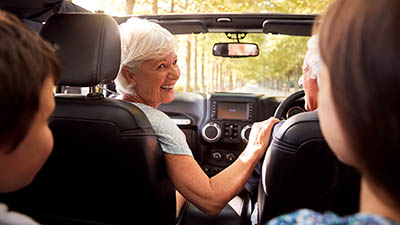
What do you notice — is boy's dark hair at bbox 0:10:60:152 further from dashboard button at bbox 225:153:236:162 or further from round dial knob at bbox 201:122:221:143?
dashboard button at bbox 225:153:236:162

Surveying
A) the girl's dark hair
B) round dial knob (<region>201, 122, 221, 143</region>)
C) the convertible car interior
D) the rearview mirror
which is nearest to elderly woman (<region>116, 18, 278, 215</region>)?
the convertible car interior

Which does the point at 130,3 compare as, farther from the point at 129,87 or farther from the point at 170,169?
the point at 170,169

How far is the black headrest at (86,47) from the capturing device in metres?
1.82

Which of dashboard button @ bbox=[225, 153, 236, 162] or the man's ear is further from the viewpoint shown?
dashboard button @ bbox=[225, 153, 236, 162]

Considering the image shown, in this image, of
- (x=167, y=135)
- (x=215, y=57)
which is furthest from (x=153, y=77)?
(x=215, y=57)

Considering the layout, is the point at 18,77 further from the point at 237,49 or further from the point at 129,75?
the point at 237,49

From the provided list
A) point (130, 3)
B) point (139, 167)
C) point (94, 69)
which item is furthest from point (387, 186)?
point (130, 3)

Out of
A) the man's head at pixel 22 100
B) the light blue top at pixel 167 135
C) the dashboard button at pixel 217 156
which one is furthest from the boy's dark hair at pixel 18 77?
the dashboard button at pixel 217 156

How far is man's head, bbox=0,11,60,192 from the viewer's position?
2.89 ft

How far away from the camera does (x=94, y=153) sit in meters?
1.74

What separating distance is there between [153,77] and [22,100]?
4.73 feet

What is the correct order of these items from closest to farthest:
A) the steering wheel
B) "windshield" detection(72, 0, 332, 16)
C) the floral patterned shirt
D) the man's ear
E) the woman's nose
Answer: the floral patterned shirt
the man's ear
the woman's nose
the steering wheel
"windshield" detection(72, 0, 332, 16)

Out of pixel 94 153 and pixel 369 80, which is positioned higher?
pixel 369 80

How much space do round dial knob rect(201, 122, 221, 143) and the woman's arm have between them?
67.9 inches
